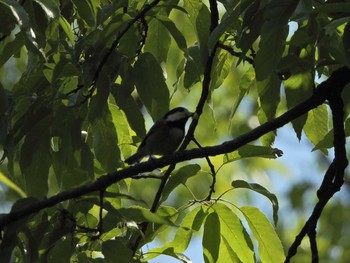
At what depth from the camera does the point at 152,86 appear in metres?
2.38

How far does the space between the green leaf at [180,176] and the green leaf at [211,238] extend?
0.17m

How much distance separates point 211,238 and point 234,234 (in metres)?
0.09

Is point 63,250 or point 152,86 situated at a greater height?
point 152,86

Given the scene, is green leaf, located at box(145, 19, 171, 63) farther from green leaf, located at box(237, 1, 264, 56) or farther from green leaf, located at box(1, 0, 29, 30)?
green leaf, located at box(1, 0, 29, 30)

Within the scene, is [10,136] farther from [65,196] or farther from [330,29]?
[330,29]

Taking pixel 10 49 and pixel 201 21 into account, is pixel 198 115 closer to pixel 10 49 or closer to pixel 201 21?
pixel 201 21

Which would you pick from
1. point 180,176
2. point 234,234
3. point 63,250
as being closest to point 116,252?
point 63,250

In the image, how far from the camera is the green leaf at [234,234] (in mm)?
2359

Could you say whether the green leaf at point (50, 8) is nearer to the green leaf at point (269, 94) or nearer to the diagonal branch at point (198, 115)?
the diagonal branch at point (198, 115)

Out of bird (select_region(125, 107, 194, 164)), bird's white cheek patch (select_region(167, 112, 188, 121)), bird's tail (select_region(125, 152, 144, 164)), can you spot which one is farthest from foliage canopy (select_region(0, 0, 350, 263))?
bird's white cheek patch (select_region(167, 112, 188, 121))

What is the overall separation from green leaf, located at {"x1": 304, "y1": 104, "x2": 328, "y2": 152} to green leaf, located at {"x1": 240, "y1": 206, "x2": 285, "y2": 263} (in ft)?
1.14

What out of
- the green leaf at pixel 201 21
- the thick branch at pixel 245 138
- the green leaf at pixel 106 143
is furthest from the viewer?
the green leaf at pixel 106 143

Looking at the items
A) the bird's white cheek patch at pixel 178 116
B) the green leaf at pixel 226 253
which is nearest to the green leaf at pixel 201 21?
the green leaf at pixel 226 253

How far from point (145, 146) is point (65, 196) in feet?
5.18
